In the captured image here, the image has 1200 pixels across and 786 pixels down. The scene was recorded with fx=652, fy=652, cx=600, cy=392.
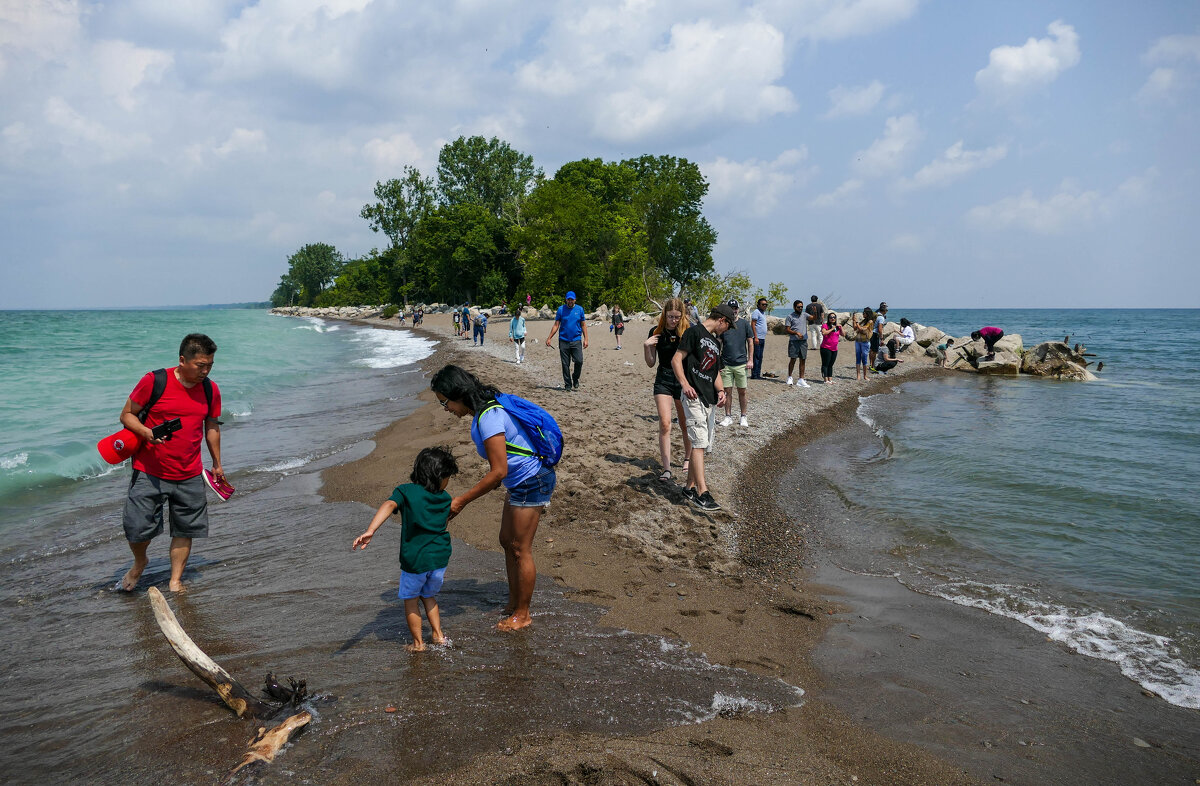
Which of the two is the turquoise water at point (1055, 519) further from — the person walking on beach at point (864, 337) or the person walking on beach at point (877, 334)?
the person walking on beach at point (877, 334)

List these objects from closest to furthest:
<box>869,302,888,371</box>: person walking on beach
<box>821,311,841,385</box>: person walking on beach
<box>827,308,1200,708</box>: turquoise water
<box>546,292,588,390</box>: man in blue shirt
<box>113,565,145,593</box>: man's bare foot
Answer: <box>113,565,145,593</box>: man's bare foot
<box>827,308,1200,708</box>: turquoise water
<box>546,292,588,390</box>: man in blue shirt
<box>821,311,841,385</box>: person walking on beach
<box>869,302,888,371</box>: person walking on beach

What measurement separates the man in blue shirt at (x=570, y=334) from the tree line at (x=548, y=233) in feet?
75.7

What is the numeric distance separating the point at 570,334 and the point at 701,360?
6.41 metres

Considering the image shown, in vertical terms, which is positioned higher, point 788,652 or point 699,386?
point 699,386

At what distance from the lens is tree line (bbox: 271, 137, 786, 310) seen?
46.9m

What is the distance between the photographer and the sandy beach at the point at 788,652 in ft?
9.75

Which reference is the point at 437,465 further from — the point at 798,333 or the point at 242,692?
the point at 798,333

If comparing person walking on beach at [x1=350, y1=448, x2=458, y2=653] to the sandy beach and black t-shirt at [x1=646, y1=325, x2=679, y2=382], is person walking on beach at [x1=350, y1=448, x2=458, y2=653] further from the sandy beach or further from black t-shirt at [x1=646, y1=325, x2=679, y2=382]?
black t-shirt at [x1=646, y1=325, x2=679, y2=382]

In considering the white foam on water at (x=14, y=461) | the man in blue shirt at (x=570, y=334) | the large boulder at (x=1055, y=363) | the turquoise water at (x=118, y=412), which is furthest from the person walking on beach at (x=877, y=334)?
the white foam on water at (x=14, y=461)

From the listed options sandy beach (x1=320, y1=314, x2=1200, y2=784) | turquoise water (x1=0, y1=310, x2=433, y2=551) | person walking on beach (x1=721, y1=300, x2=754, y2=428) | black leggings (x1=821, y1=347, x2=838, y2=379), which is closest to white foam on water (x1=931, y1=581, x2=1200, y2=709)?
sandy beach (x1=320, y1=314, x2=1200, y2=784)

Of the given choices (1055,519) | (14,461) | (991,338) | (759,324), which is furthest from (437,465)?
(991,338)

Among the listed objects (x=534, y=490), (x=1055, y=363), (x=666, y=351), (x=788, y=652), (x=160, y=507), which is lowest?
(x=788, y=652)

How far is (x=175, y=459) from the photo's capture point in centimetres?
469

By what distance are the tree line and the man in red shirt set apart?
31806 millimetres
